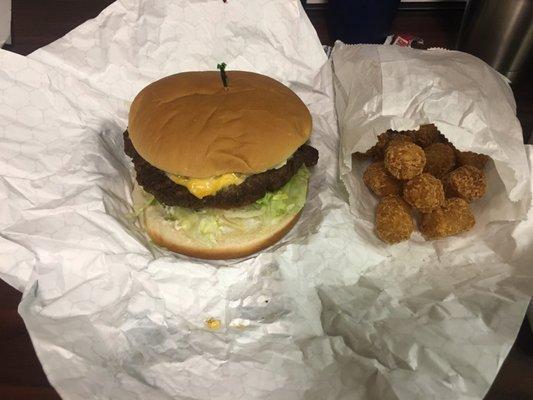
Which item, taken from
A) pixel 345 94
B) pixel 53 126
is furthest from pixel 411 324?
pixel 53 126

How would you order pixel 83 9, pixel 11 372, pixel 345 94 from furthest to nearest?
pixel 83 9
pixel 345 94
pixel 11 372

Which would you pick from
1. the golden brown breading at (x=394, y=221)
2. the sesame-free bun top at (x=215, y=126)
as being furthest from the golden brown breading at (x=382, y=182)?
the sesame-free bun top at (x=215, y=126)

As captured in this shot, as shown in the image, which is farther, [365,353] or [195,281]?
[195,281]

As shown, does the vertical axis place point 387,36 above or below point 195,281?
above

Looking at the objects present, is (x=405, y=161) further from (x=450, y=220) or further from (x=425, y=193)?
Answer: (x=450, y=220)

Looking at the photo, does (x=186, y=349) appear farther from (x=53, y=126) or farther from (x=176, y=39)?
(x=176, y=39)

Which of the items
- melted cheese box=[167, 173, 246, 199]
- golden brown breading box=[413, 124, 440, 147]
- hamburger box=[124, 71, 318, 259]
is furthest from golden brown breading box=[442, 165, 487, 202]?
melted cheese box=[167, 173, 246, 199]

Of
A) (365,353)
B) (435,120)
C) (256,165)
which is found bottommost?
(365,353)
